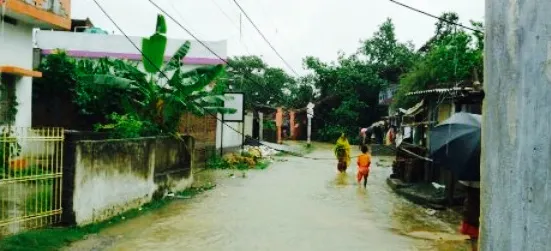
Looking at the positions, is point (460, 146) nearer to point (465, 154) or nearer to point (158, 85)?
point (465, 154)

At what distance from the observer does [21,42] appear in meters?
12.7

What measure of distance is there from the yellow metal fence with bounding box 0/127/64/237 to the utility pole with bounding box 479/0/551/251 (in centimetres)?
653

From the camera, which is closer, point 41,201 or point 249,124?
point 41,201

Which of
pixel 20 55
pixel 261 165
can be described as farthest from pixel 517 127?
pixel 261 165

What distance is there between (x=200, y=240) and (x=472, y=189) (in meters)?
4.30

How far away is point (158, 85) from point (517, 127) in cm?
1186

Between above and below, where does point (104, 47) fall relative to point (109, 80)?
above

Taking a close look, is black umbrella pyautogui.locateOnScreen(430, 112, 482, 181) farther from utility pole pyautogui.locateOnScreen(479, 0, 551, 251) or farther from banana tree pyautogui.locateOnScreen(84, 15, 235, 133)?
banana tree pyautogui.locateOnScreen(84, 15, 235, 133)

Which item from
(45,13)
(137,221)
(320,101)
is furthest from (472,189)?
(320,101)

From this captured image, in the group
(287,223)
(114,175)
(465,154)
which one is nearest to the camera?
(465,154)

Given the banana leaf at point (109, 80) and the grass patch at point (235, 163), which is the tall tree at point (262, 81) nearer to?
the grass patch at point (235, 163)

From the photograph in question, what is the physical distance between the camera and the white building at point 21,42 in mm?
11516

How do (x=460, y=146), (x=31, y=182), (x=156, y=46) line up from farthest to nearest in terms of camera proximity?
(x=156, y=46), (x=31, y=182), (x=460, y=146)

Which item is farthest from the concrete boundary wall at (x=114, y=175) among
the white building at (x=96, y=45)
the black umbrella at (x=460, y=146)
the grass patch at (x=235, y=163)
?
the white building at (x=96, y=45)
